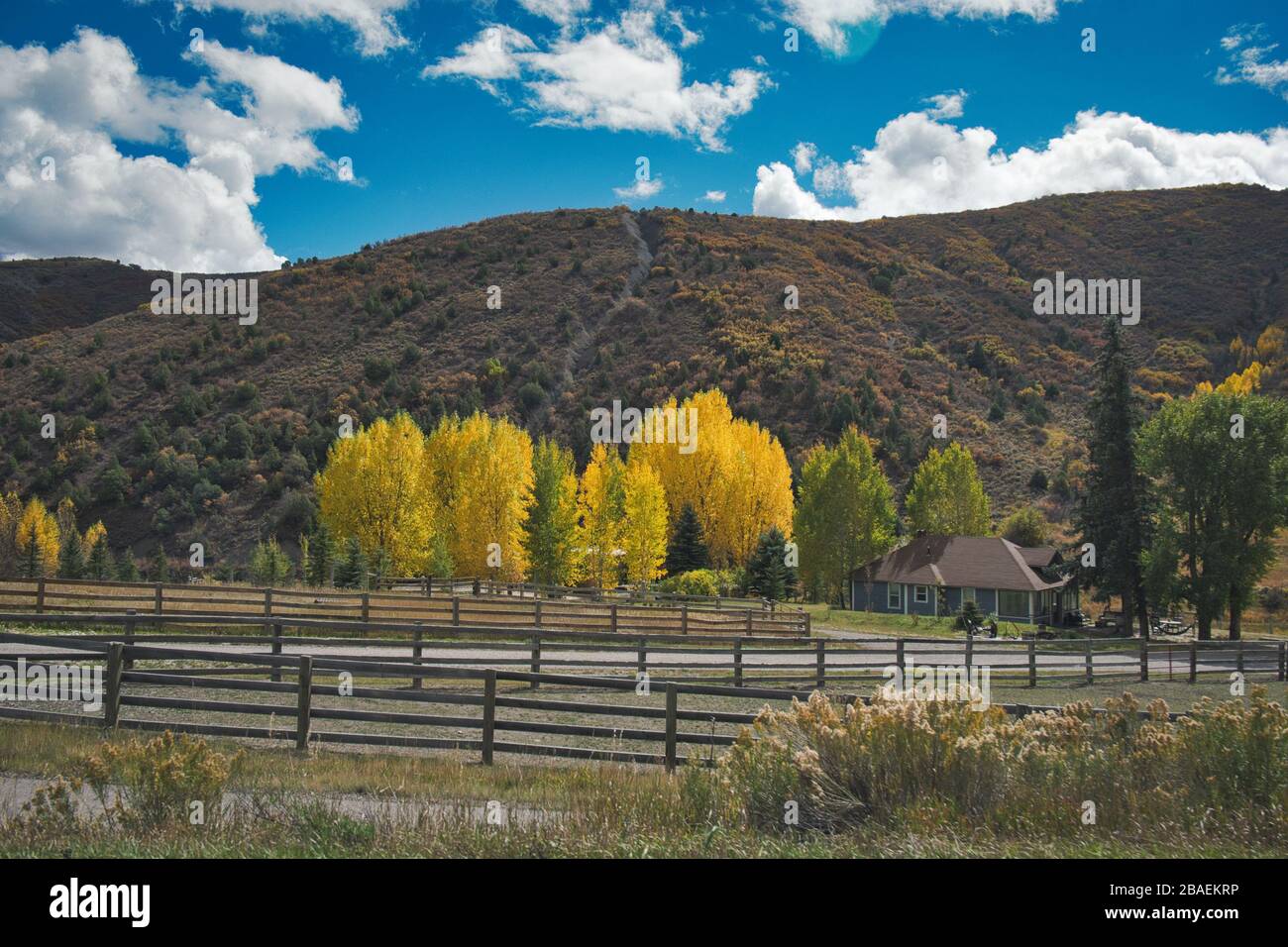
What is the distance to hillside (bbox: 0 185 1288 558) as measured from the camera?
72.8m

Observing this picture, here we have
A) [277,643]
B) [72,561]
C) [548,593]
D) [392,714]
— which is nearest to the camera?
[392,714]

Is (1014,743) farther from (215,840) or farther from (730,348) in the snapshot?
(730,348)

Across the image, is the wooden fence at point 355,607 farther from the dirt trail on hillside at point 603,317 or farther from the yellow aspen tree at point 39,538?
the dirt trail on hillside at point 603,317

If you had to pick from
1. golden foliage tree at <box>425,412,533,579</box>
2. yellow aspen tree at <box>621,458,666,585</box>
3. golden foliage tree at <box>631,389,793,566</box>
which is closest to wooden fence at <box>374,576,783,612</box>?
golden foliage tree at <box>425,412,533,579</box>

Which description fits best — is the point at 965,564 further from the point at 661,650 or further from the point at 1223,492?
the point at 661,650

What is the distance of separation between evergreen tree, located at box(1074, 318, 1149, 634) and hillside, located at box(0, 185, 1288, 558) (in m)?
29.8

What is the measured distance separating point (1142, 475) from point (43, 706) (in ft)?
142

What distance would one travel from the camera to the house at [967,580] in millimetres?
47062

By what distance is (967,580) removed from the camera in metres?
48.1

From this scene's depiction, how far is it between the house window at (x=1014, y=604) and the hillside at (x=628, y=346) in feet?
81.0

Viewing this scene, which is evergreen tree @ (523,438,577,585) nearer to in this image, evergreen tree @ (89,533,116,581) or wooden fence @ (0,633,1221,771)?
evergreen tree @ (89,533,116,581)

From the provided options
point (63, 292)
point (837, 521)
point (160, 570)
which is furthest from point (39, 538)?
point (63, 292)

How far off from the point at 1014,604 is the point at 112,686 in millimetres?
45492

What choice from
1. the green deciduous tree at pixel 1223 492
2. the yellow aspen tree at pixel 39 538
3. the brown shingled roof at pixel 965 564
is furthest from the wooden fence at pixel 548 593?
the yellow aspen tree at pixel 39 538
